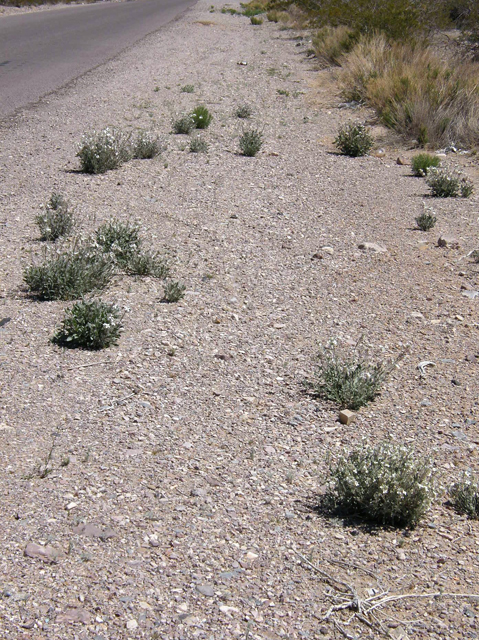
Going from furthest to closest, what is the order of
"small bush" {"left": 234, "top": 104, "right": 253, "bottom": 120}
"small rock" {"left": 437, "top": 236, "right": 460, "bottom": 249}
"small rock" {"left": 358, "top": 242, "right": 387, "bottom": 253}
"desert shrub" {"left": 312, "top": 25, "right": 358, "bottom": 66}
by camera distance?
"desert shrub" {"left": 312, "top": 25, "right": 358, "bottom": 66}
"small bush" {"left": 234, "top": 104, "right": 253, "bottom": 120}
"small rock" {"left": 437, "top": 236, "right": 460, "bottom": 249}
"small rock" {"left": 358, "top": 242, "right": 387, "bottom": 253}

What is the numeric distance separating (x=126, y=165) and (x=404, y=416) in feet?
18.8

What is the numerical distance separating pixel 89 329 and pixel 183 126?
257 inches

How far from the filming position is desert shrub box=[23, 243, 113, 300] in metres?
5.12

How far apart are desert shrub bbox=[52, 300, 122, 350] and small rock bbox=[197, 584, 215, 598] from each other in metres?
2.13

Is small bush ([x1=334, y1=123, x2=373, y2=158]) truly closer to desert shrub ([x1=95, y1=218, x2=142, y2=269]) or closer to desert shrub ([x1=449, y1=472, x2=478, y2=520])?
desert shrub ([x1=95, y1=218, x2=142, y2=269])

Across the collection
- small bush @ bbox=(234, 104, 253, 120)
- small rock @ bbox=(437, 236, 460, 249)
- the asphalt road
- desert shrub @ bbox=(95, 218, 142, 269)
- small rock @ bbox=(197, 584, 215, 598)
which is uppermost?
the asphalt road

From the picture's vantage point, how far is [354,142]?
9992mm

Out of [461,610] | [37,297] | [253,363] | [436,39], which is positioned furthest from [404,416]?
[436,39]

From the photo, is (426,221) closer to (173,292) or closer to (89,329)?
(173,292)

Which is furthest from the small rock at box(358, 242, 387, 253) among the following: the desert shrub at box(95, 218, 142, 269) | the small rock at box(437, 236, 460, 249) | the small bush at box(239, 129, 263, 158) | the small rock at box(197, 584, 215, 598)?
the small rock at box(197, 584, 215, 598)

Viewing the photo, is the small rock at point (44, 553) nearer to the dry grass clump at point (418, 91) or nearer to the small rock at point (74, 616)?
the small rock at point (74, 616)

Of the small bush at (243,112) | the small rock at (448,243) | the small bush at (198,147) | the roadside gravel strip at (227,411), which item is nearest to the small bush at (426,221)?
the roadside gravel strip at (227,411)

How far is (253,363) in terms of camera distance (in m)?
4.55

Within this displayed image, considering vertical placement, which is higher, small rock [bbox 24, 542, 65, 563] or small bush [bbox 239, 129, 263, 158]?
small rock [bbox 24, 542, 65, 563]
